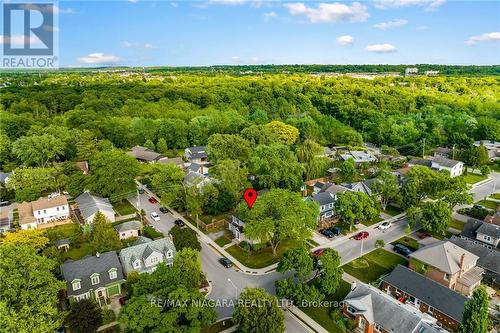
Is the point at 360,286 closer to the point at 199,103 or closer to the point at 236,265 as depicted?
the point at 236,265

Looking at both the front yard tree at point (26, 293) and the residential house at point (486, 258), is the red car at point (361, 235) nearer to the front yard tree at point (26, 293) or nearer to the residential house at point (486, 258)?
the residential house at point (486, 258)

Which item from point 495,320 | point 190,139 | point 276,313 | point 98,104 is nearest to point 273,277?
point 276,313

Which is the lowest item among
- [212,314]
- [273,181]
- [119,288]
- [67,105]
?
[119,288]

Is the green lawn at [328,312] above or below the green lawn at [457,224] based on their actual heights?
below

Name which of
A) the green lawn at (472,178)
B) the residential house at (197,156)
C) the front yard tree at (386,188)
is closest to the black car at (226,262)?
the front yard tree at (386,188)

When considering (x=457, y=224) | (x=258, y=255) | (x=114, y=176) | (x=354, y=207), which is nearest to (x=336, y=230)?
(x=354, y=207)

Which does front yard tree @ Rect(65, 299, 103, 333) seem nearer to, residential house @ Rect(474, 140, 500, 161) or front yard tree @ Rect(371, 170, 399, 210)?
front yard tree @ Rect(371, 170, 399, 210)

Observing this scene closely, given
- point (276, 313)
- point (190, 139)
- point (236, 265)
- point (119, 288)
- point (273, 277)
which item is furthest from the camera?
point (190, 139)
